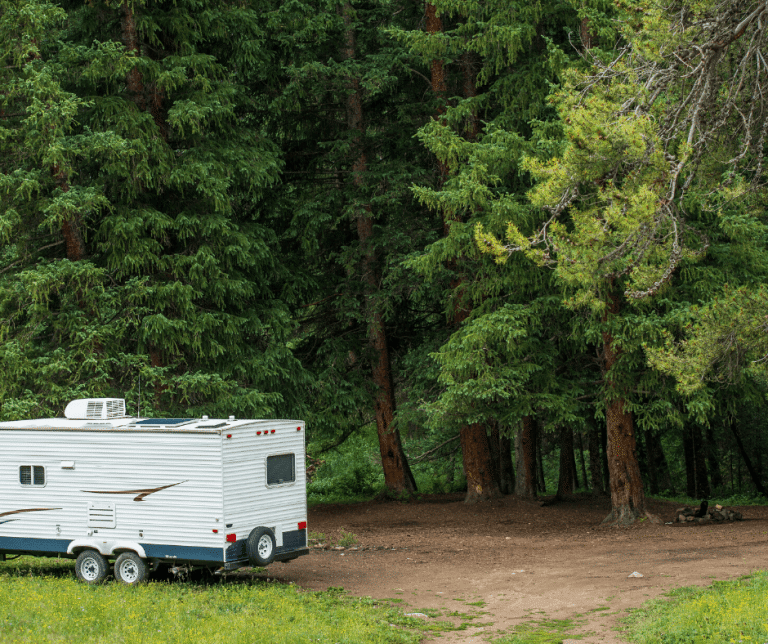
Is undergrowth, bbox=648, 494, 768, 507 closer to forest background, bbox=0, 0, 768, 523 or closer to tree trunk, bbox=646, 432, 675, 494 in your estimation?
tree trunk, bbox=646, 432, 675, 494

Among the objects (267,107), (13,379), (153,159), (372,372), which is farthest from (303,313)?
(13,379)

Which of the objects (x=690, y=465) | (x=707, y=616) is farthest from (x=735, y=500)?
(x=707, y=616)

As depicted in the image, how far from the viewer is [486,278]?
55.9 feet

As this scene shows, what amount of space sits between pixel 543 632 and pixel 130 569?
5687 millimetres

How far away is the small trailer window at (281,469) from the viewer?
11.7m

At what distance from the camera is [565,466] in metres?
22.9

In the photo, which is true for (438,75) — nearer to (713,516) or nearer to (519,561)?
(519,561)

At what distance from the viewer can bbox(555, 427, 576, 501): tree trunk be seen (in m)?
22.4

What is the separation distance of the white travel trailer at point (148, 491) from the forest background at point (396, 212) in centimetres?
239

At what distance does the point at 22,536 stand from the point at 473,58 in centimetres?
1397

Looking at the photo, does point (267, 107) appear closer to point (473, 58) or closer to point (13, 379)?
point (473, 58)

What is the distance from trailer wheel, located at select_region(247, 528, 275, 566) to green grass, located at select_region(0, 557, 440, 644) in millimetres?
396

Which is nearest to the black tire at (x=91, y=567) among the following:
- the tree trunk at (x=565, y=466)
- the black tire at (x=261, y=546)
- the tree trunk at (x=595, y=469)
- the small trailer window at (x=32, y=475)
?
the small trailer window at (x=32, y=475)

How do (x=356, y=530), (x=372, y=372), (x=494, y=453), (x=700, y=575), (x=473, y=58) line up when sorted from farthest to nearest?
(x=494, y=453)
(x=372, y=372)
(x=473, y=58)
(x=356, y=530)
(x=700, y=575)
